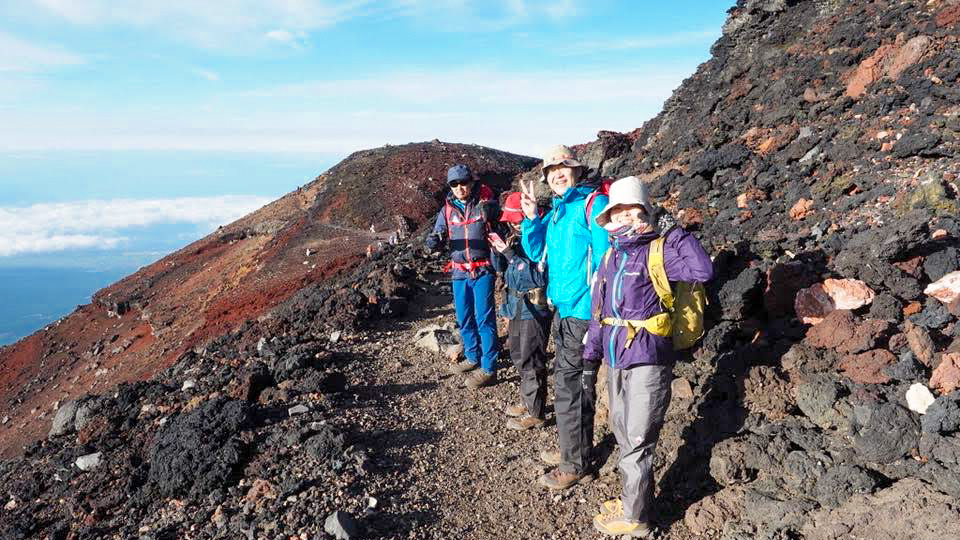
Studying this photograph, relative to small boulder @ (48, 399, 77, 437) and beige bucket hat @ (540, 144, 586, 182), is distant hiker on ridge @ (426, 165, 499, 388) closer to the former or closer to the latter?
beige bucket hat @ (540, 144, 586, 182)

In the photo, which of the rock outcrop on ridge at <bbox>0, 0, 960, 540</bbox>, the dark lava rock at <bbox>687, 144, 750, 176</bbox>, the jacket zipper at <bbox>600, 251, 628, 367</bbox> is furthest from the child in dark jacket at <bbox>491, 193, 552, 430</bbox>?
the dark lava rock at <bbox>687, 144, 750, 176</bbox>

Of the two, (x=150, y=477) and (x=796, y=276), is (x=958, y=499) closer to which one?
(x=796, y=276)

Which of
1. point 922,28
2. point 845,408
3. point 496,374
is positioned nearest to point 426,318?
point 496,374

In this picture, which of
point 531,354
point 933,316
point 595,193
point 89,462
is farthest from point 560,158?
point 89,462

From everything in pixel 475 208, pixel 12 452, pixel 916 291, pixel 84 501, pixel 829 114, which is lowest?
pixel 12 452

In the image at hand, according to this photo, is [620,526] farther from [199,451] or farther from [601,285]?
[199,451]

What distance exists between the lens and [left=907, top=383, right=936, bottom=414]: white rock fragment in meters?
4.36

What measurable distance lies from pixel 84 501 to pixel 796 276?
24.5ft

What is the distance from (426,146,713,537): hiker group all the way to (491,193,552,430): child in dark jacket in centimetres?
1

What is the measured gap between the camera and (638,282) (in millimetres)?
3943

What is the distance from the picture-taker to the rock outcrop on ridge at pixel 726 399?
4.46 metres

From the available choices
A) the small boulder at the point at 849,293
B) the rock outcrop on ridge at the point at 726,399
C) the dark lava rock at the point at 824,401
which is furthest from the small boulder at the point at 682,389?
the small boulder at the point at 849,293

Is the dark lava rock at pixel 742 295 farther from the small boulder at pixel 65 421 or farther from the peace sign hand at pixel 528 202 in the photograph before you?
the small boulder at pixel 65 421

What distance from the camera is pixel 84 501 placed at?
20.2ft
